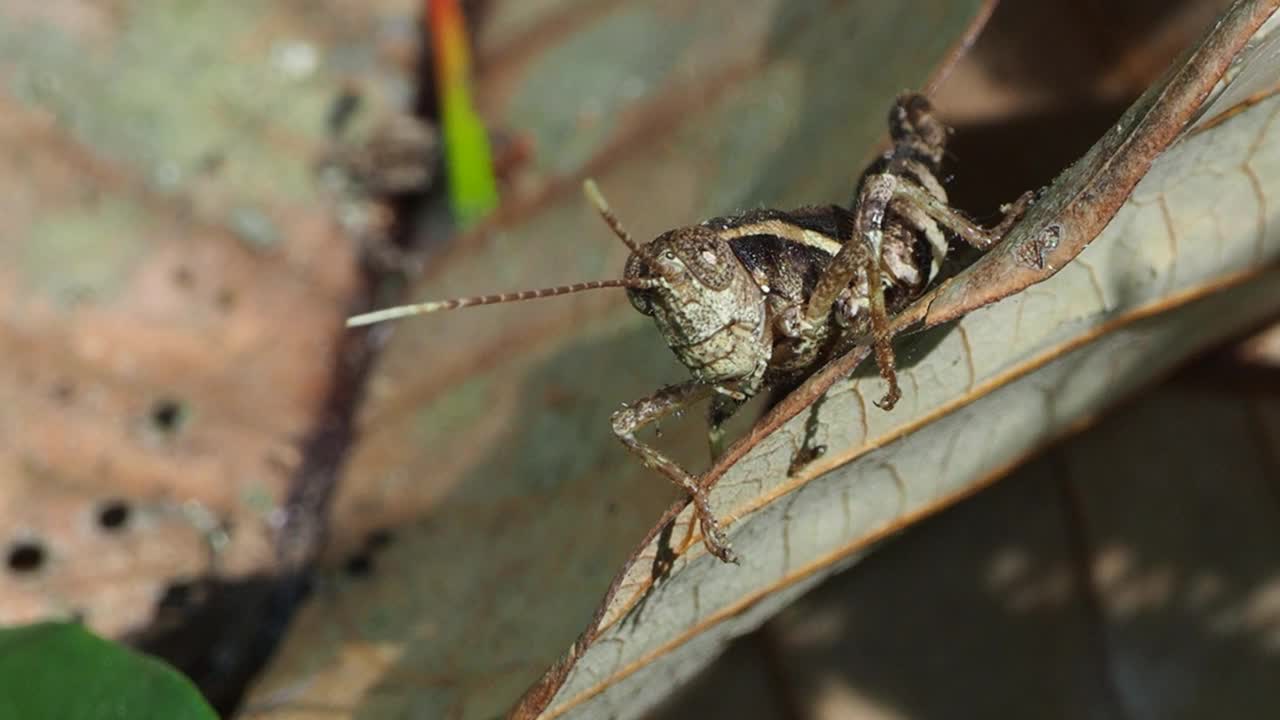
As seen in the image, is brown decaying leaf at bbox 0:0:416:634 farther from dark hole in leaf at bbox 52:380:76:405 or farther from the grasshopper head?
the grasshopper head

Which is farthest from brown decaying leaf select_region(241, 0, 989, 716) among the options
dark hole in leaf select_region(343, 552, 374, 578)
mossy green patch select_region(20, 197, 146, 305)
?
mossy green patch select_region(20, 197, 146, 305)

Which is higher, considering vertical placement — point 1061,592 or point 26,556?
point 26,556

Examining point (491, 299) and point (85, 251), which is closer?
point (491, 299)

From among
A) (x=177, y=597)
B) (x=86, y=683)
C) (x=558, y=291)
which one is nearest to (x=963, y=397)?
(x=558, y=291)

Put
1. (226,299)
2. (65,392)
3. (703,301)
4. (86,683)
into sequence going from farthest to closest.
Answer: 1. (226,299)
2. (65,392)
3. (703,301)
4. (86,683)

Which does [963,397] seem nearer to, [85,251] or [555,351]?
[555,351]

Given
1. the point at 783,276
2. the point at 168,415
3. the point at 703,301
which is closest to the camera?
the point at 703,301
